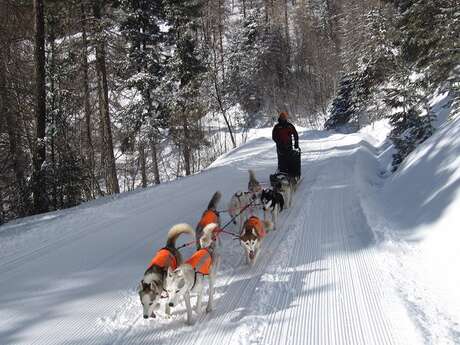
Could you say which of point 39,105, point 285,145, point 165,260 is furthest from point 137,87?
point 165,260

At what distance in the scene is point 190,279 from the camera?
13.7ft

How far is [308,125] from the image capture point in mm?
38844

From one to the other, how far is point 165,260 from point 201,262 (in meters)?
0.43

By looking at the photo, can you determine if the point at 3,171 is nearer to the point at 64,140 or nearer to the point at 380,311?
the point at 64,140

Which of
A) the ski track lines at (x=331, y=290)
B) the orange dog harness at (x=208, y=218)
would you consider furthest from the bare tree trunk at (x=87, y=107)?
A: the ski track lines at (x=331, y=290)

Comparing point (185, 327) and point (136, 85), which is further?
point (136, 85)

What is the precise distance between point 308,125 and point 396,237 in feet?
109

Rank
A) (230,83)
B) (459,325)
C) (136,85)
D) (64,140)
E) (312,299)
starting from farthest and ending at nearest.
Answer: (230,83), (136,85), (64,140), (312,299), (459,325)

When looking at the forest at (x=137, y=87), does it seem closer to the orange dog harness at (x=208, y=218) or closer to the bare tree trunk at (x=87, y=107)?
the bare tree trunk at (x=87, y=107)

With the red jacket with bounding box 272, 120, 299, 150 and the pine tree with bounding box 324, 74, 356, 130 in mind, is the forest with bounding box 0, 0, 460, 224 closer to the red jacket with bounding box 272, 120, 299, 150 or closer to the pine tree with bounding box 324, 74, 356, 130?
the pine tree with bounding box 324, 74, 356, 130

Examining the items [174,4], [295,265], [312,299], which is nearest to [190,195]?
[295,265]

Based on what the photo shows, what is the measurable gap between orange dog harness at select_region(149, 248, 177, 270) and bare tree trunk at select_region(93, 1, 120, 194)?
12.9 meters

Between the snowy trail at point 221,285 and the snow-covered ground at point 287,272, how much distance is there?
0.06 feet

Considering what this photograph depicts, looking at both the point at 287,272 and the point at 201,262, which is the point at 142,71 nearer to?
the point at 287,272
